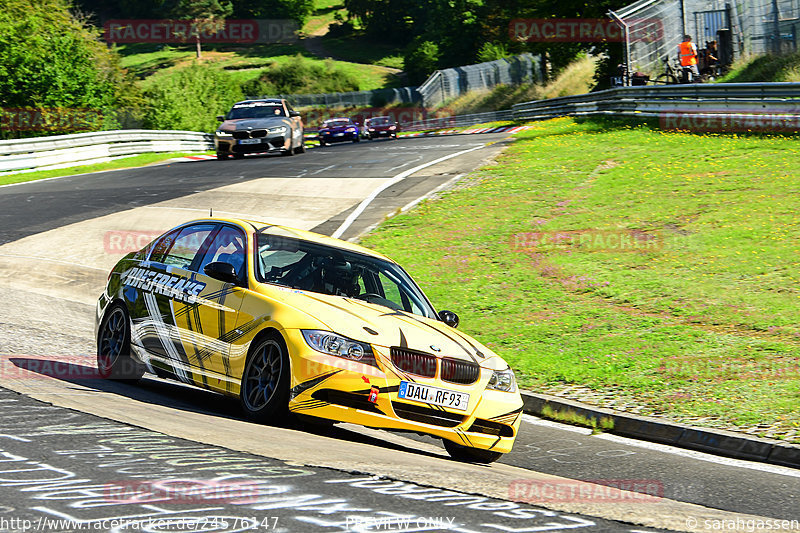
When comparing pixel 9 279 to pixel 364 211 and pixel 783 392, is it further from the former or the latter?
pixel 783 392

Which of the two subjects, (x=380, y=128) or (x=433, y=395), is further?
(x=380, y=128)

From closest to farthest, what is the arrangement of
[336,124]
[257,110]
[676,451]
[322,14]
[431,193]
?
1. [676,451]
2. [431,193]
3. [257,110]
4. [336,124]
5. [322,14]

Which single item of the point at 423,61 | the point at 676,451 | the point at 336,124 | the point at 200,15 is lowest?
the point at 676,451

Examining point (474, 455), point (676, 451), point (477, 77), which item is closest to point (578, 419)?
point (676, 451)

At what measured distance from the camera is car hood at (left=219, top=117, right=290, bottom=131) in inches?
1206

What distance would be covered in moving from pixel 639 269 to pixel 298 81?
88.8m

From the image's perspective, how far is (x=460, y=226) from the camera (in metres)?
17.7

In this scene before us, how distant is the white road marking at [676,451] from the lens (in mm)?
7215

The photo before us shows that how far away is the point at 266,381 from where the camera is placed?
7008 millimetres

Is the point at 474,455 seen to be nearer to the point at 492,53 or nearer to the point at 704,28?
the point at 704,28

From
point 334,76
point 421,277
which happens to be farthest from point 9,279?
point 334,76

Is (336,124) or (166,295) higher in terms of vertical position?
(336,124)

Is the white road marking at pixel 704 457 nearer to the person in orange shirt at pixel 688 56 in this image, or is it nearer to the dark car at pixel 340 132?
the person in orange shirt at pixel 688 56

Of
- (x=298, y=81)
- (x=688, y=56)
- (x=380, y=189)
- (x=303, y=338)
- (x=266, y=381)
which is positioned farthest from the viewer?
(x=298, y=81)
